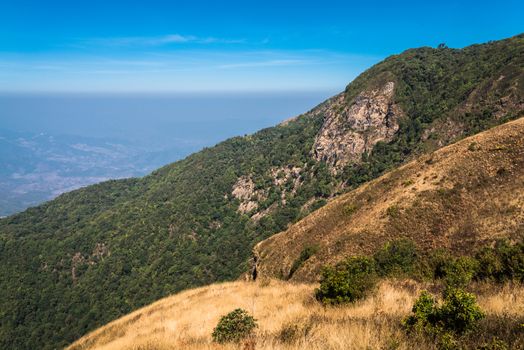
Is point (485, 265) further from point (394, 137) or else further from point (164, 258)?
point (164, 258)

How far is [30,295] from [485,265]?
103 meters

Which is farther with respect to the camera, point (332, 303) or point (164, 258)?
point (164, 258)

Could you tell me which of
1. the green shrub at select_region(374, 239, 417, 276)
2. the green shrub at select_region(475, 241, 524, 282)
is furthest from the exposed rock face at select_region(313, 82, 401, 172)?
the green shrub at select_region(475, 241, 524, 282)

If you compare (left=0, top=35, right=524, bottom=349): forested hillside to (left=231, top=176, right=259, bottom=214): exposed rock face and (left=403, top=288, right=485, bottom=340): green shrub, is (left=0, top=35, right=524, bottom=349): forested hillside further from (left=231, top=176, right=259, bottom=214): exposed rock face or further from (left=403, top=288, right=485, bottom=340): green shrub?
(left=403, top=288, right=485, bottom=340): green shrub

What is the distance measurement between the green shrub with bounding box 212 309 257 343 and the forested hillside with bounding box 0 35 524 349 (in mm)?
57010

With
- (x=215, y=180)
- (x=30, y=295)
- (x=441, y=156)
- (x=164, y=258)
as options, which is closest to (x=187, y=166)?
(x=215, y=180)

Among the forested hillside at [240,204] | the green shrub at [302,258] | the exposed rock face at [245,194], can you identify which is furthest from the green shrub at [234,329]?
the exposed rock face at [245,194]

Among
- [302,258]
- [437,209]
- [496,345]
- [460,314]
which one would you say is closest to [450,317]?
[460,314]

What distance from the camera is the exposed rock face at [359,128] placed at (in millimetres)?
77188

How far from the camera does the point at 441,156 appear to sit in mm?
27828

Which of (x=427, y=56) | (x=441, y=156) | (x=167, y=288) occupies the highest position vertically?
(x=427, y=56)

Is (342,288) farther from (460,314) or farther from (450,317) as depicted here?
(460,314)

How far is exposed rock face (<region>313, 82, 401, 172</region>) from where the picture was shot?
77.2 m

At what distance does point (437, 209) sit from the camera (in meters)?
22.0
